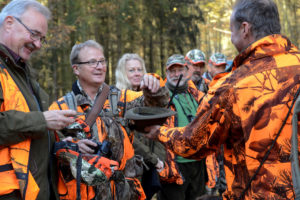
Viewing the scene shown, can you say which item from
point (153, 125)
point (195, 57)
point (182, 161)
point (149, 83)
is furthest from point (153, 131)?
point (195, 57)

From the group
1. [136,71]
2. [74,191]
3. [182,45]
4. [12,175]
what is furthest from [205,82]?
[182,45]

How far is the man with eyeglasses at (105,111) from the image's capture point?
2877 mm

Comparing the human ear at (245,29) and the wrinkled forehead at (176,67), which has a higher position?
the human ear at (245,29)

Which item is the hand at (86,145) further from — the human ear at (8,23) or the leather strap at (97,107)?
the human ear at (8,23)

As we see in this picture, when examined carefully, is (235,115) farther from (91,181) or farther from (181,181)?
(181,181)

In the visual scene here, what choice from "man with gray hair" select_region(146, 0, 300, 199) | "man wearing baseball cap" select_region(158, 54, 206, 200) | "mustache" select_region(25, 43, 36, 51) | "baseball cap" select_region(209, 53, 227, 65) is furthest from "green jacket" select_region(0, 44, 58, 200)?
"baseball cap" select_region(209, 53, 227, 65)

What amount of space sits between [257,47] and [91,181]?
1484mm

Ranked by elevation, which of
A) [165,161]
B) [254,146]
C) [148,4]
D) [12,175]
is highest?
[148,4]

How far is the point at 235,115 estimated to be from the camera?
2131 millimetres

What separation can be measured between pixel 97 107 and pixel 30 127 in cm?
A: 100

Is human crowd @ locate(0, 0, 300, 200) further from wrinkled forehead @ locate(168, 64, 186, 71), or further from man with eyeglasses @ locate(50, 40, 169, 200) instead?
wrinkled forehead @ locate(168, 64, 186, 71)

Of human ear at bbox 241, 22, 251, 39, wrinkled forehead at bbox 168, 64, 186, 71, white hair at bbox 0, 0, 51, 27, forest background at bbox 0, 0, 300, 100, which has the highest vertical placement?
forest background at bbox 0, 0, 300, 100

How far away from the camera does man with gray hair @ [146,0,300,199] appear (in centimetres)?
202

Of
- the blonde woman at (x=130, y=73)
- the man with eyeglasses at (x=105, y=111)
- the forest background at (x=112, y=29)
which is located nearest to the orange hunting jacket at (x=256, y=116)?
the man with eyeglasses at (x=105, y=111)
